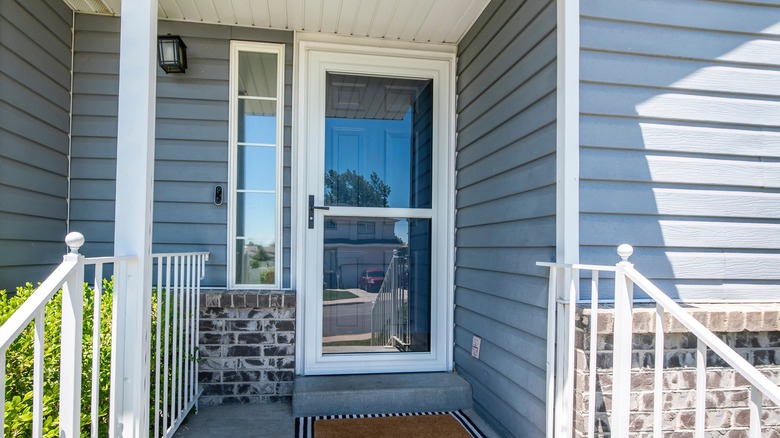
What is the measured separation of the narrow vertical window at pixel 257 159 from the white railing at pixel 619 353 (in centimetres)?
172

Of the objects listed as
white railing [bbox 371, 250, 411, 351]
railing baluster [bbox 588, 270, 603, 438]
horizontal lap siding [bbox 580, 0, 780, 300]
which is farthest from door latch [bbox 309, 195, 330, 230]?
railing baluster [bbox 588, 270, 603, 438]

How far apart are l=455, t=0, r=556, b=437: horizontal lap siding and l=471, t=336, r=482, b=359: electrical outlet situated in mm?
37

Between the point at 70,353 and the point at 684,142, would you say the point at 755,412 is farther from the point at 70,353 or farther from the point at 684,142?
the point at 70,353

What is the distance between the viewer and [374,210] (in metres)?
2.95

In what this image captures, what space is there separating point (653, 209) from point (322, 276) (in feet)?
6.23

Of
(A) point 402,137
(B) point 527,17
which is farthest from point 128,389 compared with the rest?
(B) point 527,17

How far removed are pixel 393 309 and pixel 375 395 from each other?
599mm

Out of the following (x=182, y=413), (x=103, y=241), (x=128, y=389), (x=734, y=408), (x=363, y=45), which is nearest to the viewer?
(x=128, y=389)

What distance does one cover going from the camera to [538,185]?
202cm

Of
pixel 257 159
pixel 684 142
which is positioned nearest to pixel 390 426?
pixel 257 159

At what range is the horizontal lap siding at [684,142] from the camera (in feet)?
6.18

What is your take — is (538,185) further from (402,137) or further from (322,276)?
(322,276)

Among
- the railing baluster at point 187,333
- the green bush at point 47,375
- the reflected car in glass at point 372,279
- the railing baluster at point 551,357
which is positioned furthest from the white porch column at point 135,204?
the railing baluster at point 551,357

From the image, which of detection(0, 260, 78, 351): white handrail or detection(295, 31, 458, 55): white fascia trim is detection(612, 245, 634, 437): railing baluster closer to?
detection(0, 260, 78, 351): white handrail
